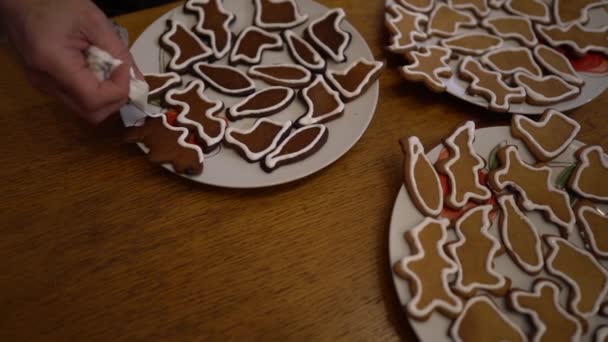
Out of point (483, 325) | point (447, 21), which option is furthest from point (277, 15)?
point (483, 325)

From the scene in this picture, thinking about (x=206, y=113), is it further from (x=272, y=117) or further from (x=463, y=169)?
(x=463, y=169)

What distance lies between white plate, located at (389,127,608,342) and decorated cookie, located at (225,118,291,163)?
1.05ft

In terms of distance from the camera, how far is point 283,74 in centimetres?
117

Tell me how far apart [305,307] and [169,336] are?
0.28 m

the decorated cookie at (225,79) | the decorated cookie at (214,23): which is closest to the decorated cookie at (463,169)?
the decorated cookie at (225,79)

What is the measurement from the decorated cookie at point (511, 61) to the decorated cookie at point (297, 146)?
569 mm

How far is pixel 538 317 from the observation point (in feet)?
2.78

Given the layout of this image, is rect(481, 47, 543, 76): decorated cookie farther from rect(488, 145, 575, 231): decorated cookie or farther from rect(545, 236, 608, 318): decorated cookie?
rect(545, 236, 608, 318): decorated cookie

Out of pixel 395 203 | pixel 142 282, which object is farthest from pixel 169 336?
pixel 395 203

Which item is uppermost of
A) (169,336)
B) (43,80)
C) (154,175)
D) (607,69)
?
(43,80)

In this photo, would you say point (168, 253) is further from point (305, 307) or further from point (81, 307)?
point (305, 307)

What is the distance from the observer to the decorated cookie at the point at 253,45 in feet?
3.95

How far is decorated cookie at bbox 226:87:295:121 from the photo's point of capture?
1.10 meters

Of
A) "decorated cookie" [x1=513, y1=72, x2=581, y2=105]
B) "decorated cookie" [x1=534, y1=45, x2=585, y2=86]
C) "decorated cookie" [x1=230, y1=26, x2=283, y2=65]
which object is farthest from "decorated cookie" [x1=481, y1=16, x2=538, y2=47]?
"decorated cookie" [x1=230, y1=26, x2=283, y2=65]
